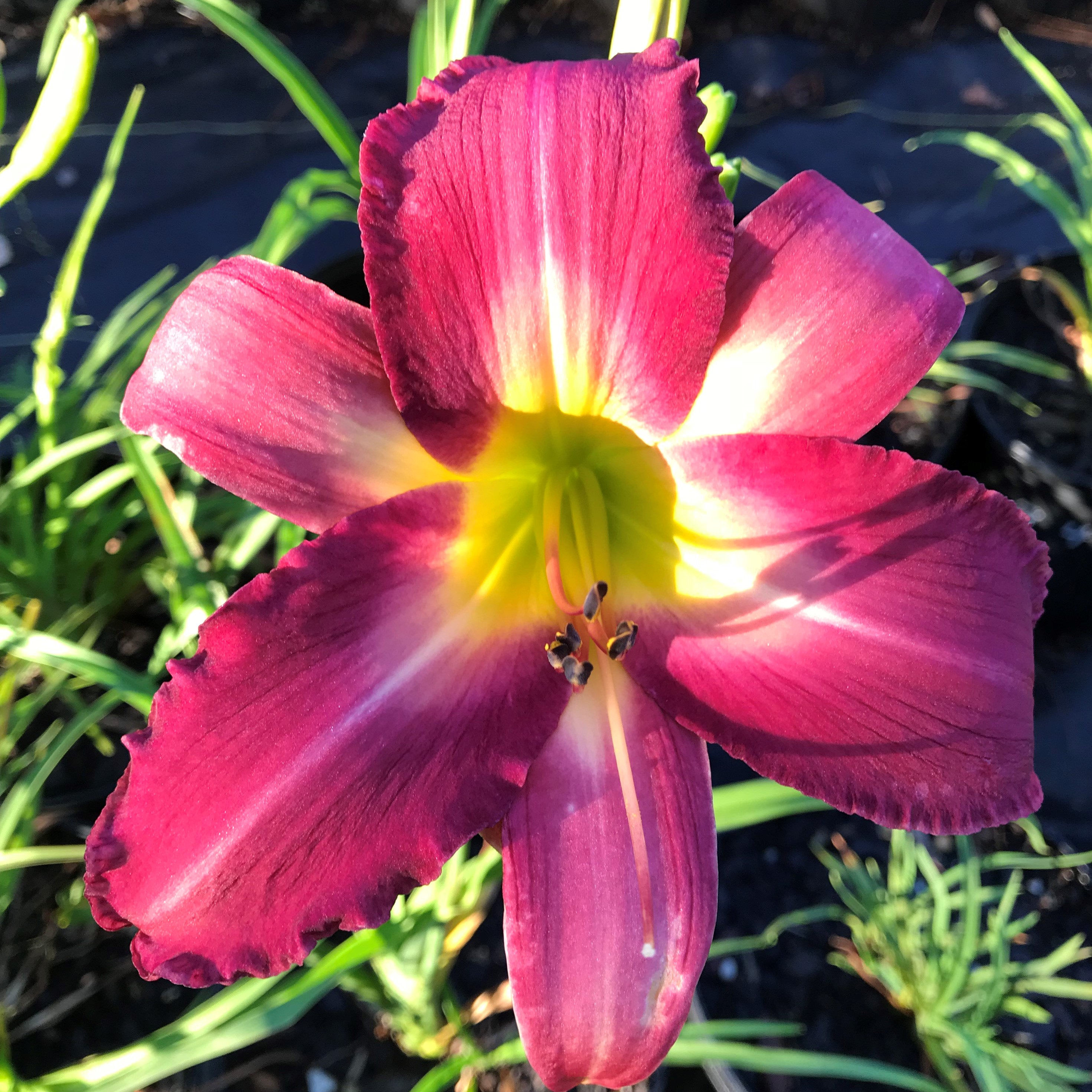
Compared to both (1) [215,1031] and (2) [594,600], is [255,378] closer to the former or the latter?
(2) [594,600]

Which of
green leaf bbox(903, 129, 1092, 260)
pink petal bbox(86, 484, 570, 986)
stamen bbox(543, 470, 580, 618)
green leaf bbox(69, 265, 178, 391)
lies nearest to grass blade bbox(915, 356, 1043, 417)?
green leaf bbox(903, 129, 1092, 260)

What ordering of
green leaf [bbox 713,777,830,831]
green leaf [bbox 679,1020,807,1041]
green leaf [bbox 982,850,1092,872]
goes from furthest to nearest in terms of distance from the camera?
green leaf [bbox 982,850,1092,872], green leaf [bbox 679,1020,807,1041], green leaf [bbox 713,777,830,831]

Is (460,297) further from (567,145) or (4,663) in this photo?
(4,663)

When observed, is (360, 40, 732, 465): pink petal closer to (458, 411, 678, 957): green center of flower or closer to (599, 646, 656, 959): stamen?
(458, 411, 678, 957): green center of flower

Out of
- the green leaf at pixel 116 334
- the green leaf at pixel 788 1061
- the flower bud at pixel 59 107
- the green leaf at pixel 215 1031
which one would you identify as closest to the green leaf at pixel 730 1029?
the green leaf at pixel 788 1061

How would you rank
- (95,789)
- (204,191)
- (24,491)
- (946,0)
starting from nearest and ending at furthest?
(24,491) → (95,789) → (204,191) → (946,0)

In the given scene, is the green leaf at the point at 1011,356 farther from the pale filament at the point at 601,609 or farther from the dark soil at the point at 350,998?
the pale filament at the point at 601,609

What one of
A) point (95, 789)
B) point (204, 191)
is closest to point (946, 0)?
point (204, 191)
